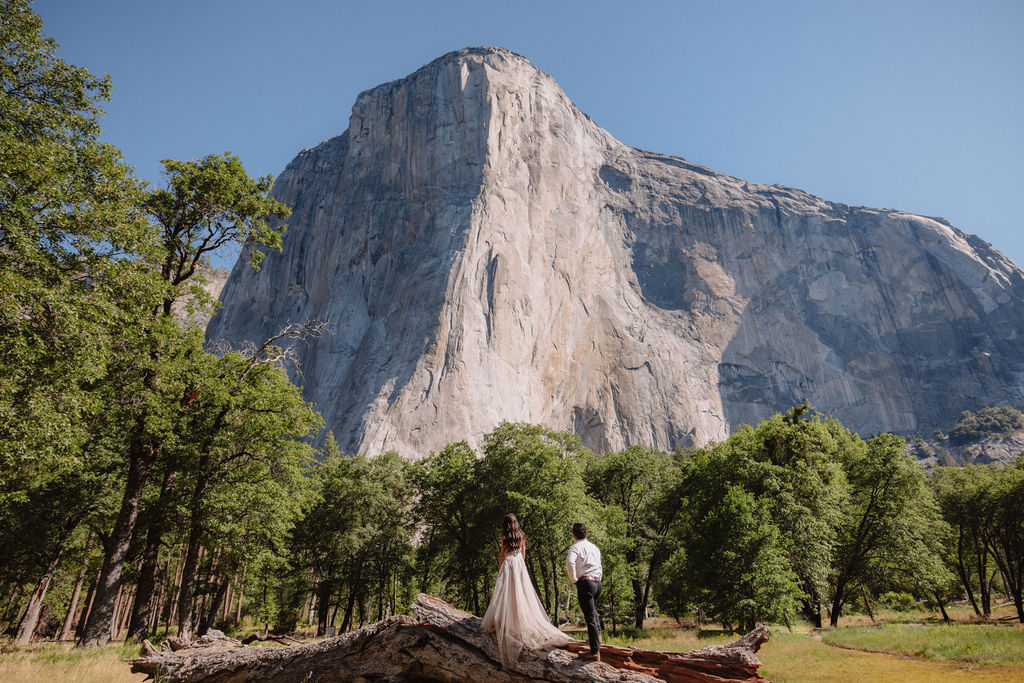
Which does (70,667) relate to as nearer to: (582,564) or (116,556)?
(116,556)

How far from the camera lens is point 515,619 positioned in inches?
252

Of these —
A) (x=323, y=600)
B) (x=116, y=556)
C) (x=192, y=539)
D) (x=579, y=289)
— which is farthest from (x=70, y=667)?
(x=579, y=289)

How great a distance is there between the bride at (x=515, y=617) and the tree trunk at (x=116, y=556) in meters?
12.0

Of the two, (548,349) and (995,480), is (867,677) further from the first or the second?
(548,349)

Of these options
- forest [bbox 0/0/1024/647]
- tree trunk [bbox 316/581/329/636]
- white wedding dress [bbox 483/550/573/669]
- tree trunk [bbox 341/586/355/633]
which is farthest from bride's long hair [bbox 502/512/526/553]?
tree trunk [bbox 316/581/329/636]

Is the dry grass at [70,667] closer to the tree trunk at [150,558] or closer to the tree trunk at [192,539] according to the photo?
the tree trunk at [150,558]

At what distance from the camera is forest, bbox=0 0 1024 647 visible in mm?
10250

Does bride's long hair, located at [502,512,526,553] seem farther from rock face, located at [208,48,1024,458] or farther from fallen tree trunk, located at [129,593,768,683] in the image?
rock face, located at [208,48,1024,458]

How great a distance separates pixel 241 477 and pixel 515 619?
1258 centimetres

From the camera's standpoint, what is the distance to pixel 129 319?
11.2 meters

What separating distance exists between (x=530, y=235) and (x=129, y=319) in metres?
79.7

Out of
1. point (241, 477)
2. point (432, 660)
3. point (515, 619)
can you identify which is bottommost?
point (432, 660)

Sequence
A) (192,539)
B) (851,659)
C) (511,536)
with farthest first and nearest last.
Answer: (192,539) → (851,659) → (511,536)

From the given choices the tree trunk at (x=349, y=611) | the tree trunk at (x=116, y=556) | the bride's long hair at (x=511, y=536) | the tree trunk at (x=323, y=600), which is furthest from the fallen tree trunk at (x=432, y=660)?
the tree trunk at (x=323, y=600)
